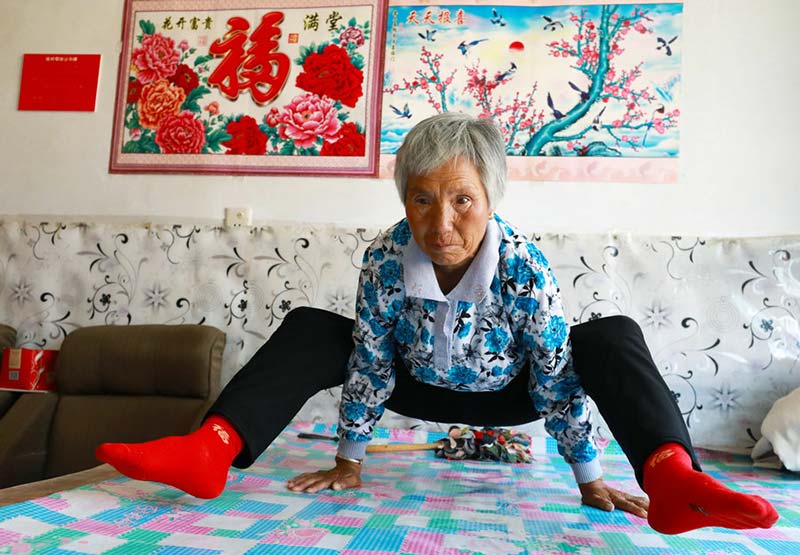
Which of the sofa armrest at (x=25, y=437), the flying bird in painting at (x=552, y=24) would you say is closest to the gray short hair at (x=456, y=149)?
the flying bird in painting at (x=552, y=24)

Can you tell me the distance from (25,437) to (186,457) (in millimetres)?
1180

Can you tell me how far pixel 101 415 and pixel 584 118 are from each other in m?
1.66

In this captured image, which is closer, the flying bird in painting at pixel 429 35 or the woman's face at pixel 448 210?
the woman's face at pixel 448 210

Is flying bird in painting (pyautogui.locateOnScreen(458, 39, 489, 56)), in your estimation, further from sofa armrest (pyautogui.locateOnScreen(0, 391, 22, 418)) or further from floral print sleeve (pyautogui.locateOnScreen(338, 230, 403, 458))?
sofa armrest (pyautogui.locateOnScreen(0, 391, 22, 418))

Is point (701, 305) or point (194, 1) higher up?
point (194, 1)

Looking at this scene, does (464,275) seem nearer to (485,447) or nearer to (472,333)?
(472,333)

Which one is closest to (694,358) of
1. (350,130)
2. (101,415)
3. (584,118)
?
(584,118)

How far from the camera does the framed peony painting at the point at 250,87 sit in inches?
80.2

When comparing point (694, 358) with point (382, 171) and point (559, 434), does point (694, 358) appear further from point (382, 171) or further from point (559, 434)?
point (382, 171)

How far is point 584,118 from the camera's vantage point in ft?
6.36

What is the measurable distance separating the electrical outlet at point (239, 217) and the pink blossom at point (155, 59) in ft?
1.74

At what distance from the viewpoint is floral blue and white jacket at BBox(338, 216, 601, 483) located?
106cm

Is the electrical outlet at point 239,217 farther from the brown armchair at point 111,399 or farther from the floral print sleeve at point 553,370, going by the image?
the floral print sleeve at point 553,370

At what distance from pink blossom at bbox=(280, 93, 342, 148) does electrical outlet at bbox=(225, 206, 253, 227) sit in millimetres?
269
